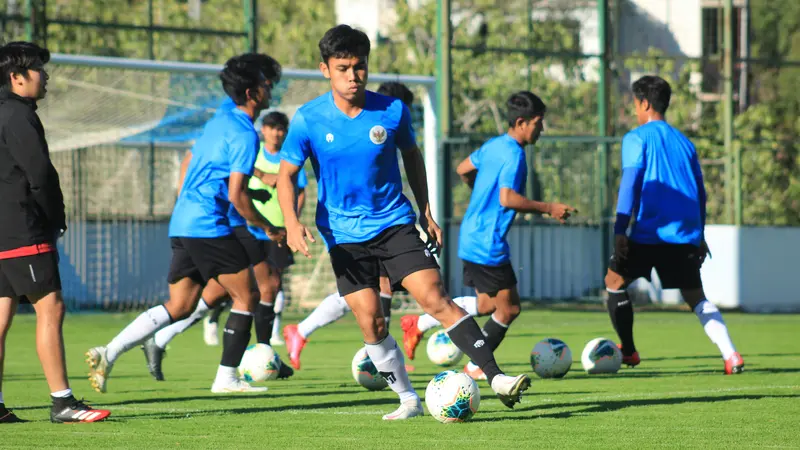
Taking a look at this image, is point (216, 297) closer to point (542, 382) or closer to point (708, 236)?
point (542, 382)

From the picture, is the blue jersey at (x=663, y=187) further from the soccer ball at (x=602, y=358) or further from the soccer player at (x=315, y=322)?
the soccer player at (x=315, y=322)

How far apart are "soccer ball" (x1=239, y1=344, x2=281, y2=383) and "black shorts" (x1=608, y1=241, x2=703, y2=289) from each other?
266 cm

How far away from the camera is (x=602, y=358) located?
9992 mm

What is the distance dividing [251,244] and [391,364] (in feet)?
14.0

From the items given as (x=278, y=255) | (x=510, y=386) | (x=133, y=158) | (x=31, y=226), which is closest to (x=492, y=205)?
(x=510, y=386)

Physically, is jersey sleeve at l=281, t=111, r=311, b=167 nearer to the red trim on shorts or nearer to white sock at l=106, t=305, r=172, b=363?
the red trim on shorts

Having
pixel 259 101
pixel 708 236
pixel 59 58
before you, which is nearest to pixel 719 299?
pixel 708 236

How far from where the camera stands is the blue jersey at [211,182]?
8852 millimetres

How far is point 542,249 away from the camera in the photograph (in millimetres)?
20812

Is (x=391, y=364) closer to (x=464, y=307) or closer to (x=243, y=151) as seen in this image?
(x=243, y=151)

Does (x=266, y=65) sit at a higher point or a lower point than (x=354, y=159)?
higher

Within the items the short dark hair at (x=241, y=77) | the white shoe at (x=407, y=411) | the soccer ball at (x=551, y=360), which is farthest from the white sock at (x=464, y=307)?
the white shoe at (x=407, y=411)

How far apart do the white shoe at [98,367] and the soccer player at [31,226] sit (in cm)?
165

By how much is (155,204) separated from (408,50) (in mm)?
20292
